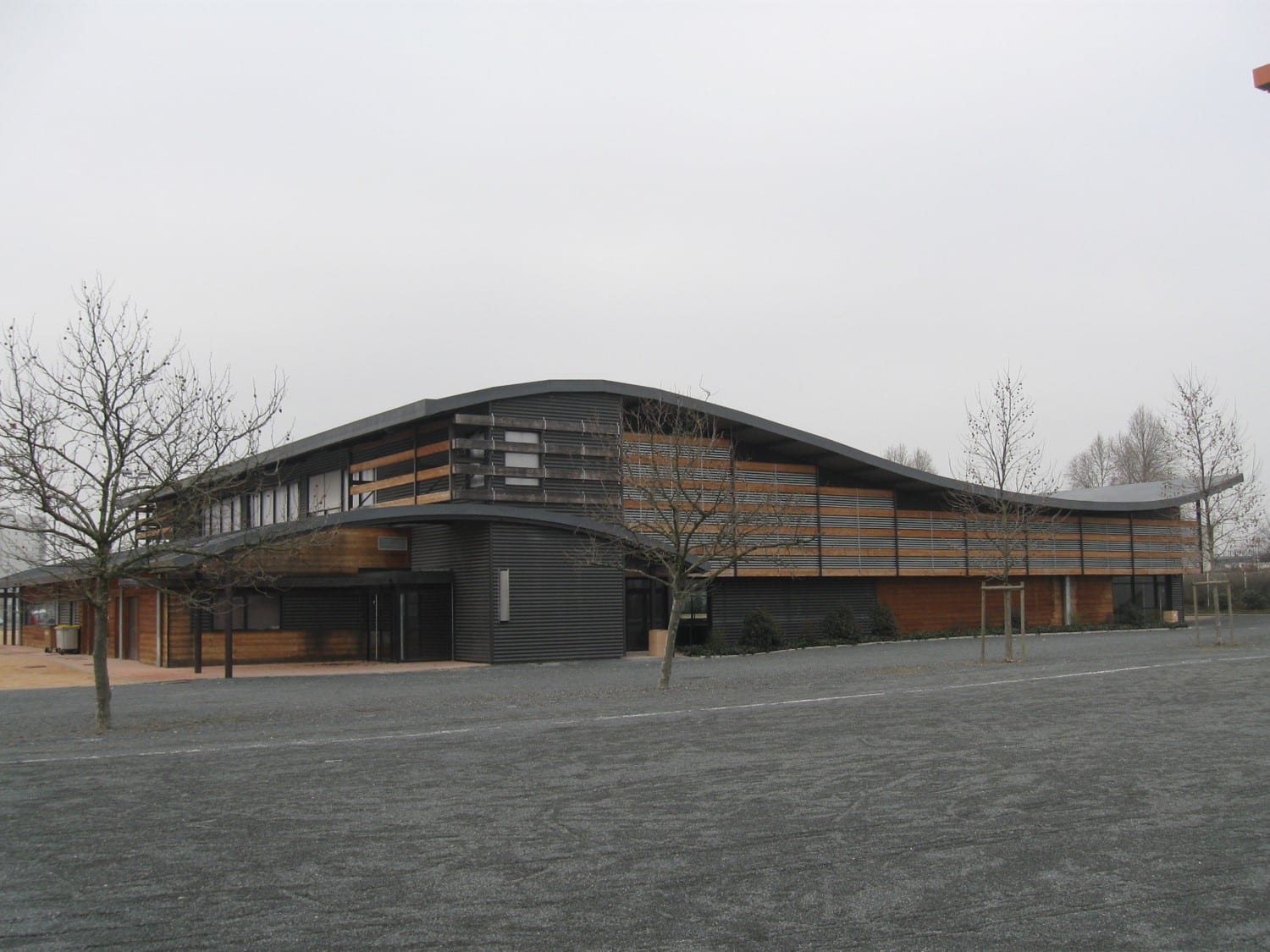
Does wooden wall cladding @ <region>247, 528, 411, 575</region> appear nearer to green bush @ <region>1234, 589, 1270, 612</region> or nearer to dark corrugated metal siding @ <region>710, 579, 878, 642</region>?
dark corrugated metal siding @ <region>710, 579, 878, 642</region>

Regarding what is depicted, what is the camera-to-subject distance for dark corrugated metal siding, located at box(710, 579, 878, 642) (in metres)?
33.2

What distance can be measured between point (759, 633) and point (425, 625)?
9122mm

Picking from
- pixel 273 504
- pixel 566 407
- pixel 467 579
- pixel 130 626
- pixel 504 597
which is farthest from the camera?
pixel 273 504

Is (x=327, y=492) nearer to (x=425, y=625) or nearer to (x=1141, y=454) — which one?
(x=425, y=625)

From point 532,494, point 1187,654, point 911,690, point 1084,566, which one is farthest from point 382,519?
point 1084,566

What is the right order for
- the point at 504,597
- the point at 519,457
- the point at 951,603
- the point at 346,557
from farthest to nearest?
1. the point at 951,603
2. the point at 519,457
3. the point at 346,557
4. the point at 504,597

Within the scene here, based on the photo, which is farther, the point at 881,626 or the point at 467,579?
the point at 881,626

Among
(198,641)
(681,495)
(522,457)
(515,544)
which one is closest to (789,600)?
(681,495)

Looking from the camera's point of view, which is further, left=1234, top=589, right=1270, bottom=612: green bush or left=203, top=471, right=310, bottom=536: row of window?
left=1234, top=589, right=1270, bottom=612: green bush

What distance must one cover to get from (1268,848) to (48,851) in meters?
8.05

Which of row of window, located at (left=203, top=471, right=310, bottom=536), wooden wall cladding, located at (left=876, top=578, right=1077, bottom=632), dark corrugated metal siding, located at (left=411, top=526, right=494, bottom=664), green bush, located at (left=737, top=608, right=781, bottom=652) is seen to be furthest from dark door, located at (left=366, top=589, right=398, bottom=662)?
wooden wall cladding, located at (left=876, top=578, right=1077, bottom=632)

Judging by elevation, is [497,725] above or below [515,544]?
below

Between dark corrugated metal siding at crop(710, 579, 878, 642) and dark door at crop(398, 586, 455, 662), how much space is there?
25.1 ft

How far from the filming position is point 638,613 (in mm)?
32094
